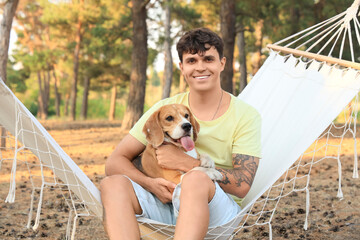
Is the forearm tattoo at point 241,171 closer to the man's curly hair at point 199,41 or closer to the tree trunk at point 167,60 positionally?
the man's curly hair at point 199,41

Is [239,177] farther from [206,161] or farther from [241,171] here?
[206,161]

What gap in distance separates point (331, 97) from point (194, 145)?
3.84 ft

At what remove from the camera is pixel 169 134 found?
2266 mm

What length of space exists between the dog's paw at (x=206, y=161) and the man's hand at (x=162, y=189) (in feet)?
0.57

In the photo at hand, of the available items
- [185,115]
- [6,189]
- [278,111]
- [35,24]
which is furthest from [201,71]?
[35,24]

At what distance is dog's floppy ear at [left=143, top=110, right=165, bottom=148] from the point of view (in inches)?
88.0

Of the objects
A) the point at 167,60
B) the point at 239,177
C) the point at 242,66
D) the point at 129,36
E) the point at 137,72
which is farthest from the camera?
the point at 167,60

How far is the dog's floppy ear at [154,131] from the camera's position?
2.23 meters

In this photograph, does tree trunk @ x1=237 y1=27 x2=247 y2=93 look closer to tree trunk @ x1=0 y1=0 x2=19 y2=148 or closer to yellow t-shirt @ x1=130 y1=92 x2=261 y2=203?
tree trunk @ x1=0 y1=0 x2=19 y2=148

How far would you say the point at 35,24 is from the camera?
21.9 meters

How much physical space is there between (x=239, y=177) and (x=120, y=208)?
577 mm

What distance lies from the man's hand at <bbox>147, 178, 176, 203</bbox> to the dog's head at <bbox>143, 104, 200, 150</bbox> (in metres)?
→ 0.21

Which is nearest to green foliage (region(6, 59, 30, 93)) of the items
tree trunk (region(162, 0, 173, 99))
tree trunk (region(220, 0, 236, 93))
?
tree trunk (region(162, 0, 173, 99))

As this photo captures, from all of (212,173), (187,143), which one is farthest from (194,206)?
(187,143)
